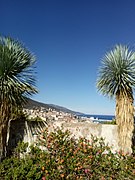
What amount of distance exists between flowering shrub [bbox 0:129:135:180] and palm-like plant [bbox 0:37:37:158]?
741 millimetres

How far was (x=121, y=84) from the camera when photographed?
564 centimetres

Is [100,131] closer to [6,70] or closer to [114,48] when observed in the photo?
[114,48]

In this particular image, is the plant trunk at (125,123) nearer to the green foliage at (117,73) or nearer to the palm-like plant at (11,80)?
the green foliage at (117,73)

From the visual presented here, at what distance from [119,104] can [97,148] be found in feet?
3.89

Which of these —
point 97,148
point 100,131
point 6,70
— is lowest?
point 97,148

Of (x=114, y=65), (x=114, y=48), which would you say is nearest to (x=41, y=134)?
(x=114, y=65)

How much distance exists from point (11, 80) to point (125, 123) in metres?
2.83

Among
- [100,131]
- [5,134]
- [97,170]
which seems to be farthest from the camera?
[100,131]

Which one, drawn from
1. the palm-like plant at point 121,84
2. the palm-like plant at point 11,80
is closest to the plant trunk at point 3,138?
the palm-like plant at point 11,80

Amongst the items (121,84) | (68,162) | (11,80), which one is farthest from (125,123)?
(11,80)

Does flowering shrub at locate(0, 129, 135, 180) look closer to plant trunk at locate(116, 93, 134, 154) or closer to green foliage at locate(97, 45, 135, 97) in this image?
plant trunk at locate(116, 93, 134, 154)

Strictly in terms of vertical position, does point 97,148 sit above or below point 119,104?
below

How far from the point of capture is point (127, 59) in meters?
5.82

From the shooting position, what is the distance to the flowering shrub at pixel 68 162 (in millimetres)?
4887
